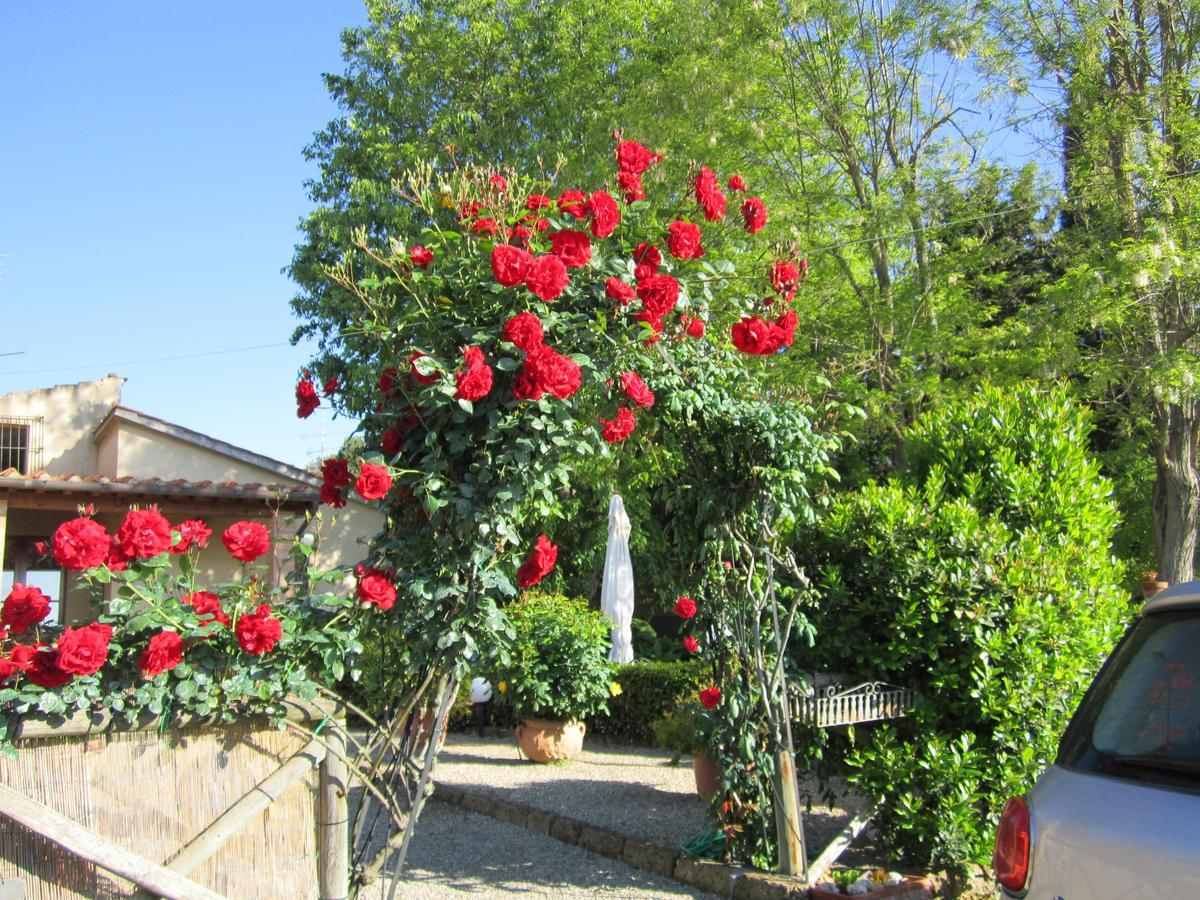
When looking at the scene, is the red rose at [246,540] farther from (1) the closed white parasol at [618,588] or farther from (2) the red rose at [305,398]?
(1) the closed white parasol at [618,588]

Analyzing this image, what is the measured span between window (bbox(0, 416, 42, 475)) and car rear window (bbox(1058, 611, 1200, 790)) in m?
17.0

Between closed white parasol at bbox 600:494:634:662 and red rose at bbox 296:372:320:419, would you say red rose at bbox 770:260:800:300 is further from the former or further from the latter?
closed white parasol at bbox 600:494:634:662

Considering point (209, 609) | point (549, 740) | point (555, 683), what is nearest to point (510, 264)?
point (209, 609)

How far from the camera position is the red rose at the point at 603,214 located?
376 cm

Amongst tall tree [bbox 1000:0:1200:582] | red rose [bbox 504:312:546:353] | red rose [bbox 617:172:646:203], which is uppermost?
tall tree [bbox 1000:0:1200:582]

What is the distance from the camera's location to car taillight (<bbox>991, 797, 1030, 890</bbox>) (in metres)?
2.59

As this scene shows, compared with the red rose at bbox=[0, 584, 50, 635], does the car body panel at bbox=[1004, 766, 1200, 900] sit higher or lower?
lower

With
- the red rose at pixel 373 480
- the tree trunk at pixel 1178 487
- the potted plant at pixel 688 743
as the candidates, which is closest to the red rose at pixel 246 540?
the red rose at pixel 373 480

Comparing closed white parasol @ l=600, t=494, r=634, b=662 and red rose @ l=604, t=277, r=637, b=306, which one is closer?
red rose @ l=604, t=277, r=637, b=306

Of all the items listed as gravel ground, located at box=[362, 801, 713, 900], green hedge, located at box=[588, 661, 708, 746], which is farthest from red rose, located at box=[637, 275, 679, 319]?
green hedge, located at box=[588, 661, 708, 746]

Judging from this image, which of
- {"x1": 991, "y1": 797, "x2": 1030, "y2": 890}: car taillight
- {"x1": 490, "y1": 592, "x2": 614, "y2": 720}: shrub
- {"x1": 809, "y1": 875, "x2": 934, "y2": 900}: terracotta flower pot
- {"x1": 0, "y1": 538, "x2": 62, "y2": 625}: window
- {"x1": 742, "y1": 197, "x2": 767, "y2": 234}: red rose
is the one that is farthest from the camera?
{"x1": 0, "y1": 538, "x2": 62, "y2": 625}: window

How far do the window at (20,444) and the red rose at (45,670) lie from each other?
15150mm

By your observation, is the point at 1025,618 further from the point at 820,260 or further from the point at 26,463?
the point at 26,463

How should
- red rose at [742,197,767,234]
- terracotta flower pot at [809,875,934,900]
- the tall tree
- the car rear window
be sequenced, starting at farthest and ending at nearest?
the tall tree, terracotta flower pot at [809,875,934,900], red rose at [742,197,767,234], the car rear window
